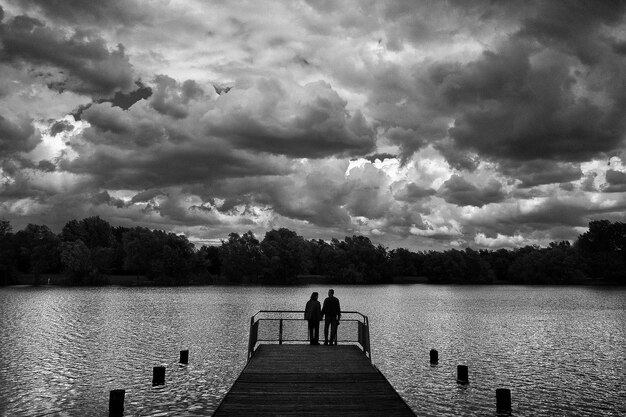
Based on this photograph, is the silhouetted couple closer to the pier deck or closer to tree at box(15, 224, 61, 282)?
the pier deck

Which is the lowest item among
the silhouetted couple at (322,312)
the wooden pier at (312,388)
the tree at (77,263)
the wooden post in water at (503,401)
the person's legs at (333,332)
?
the wooden post in water at (503,401)

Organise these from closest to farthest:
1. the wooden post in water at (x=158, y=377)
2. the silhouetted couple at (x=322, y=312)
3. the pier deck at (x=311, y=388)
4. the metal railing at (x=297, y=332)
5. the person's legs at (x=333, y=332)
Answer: the pier deck at (x=311, y=388)
the metal railing at (x=297, y=332)
the wooden post in water at (x=158, y=377)
the silhouetted couple at (x=322, y=312)
the person's legs at (x=333, y=332)

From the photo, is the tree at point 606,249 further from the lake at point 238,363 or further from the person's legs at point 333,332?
the person's legs at point 333,332

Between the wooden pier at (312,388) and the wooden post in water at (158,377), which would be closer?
the wooden pier at (312,388)

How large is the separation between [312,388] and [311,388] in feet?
0.10

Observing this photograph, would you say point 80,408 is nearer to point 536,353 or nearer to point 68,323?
point 536,353

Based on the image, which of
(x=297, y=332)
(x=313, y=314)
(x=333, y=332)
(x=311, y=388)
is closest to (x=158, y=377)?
(x=313, y=314)

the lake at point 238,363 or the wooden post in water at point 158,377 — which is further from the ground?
the wooden post in water at point 158,377

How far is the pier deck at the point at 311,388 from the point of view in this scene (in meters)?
14.0

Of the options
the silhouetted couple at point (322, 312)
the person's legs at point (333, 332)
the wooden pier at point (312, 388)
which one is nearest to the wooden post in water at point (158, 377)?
the wooden pier at point (312, 388)

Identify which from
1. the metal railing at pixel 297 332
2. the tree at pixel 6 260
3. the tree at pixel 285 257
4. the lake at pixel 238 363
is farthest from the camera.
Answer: the tree at pixel 285 257

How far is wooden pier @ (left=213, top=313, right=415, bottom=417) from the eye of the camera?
14000 millimetres

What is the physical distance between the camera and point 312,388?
16.6 meters

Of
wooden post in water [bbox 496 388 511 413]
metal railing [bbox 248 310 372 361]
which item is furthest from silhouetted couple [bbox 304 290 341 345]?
wooden post in water [bbox 496 388 511 413]
